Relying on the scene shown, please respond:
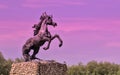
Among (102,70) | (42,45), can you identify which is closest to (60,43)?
(42,45)

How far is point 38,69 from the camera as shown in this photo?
21406 mm

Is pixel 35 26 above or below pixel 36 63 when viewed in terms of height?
above

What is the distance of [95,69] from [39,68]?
56.8 metres

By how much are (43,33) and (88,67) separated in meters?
56.5

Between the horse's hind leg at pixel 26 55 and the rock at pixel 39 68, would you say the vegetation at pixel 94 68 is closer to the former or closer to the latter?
the horse's hind leg at pixel 26 55

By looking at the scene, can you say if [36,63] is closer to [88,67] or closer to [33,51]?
[33,51]

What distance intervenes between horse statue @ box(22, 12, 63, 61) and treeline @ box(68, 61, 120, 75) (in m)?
53.9

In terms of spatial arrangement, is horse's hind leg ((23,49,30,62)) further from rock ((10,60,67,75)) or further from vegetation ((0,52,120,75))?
vegetation ((0,52,120,75))

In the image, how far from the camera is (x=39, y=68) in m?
21.4

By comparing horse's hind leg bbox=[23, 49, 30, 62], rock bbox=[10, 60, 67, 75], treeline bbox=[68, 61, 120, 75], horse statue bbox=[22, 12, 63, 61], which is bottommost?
rock bbox=[10, 60, 67, 75]

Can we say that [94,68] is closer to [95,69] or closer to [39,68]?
[95,69]

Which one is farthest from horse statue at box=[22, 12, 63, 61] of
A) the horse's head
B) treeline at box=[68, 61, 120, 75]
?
treeline at box=[68, 61, 120, 75]

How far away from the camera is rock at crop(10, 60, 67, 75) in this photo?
21438 mm

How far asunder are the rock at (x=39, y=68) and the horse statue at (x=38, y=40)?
2.09ft
